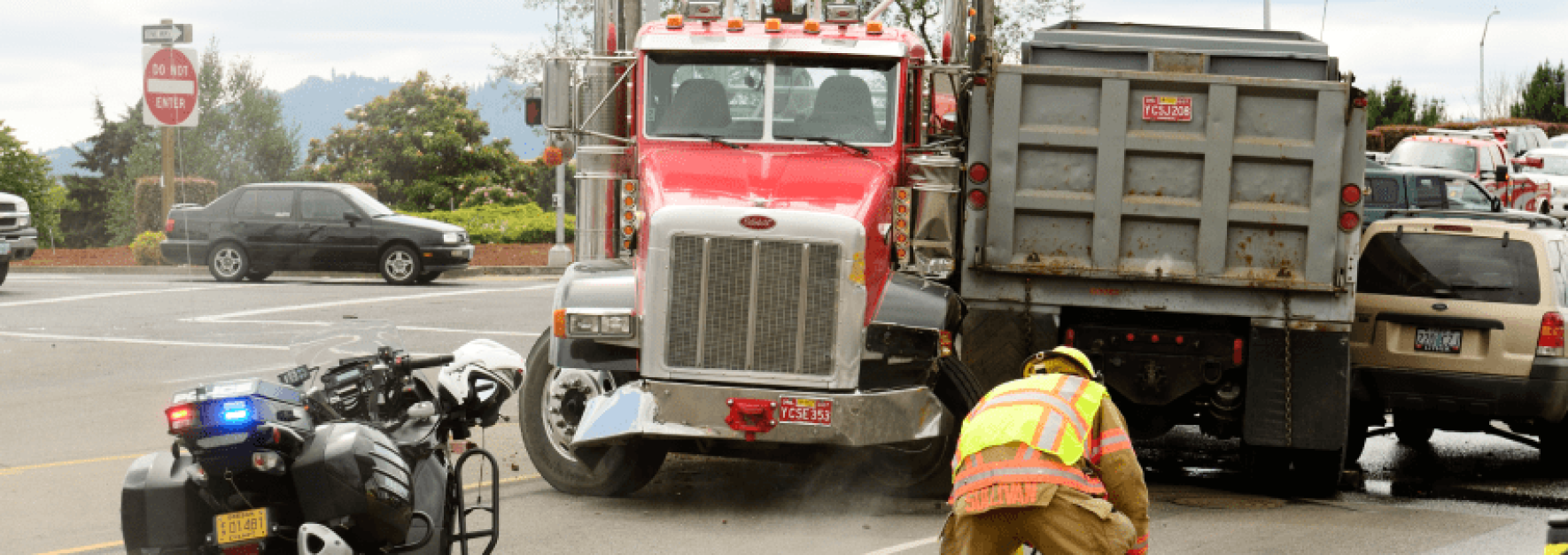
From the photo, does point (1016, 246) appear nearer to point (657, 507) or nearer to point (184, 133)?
point (657, 507)

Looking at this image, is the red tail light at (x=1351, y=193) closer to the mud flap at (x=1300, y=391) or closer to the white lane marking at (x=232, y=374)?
the mud flap at (x=1300, y=391)

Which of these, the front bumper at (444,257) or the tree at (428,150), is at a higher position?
the tree at (428,150)

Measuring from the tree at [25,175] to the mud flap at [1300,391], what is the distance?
3895 centimetres

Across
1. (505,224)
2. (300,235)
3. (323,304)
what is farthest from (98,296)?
(505,224)

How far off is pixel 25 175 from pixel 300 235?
2404 cm

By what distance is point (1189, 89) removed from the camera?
9016 mm

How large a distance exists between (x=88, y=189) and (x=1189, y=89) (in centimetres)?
5585

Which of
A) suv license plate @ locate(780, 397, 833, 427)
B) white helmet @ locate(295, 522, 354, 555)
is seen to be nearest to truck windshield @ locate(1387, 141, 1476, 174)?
suv license plate @ locate(780, 397, 833, 427)

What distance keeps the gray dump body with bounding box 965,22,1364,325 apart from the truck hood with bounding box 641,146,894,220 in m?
0.83

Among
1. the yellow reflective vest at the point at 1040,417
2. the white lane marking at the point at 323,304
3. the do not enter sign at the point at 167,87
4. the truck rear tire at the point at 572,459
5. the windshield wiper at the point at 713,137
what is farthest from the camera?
Result: the white lane marking at the point at 323,304

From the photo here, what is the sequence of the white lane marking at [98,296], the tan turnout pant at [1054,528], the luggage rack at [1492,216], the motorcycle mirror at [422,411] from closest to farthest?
the tan turnout pant at [1054,528] → the motorcycle mirror at [422,411] → the luggage rack at [1492,216] → the white lane marking at [98,296]

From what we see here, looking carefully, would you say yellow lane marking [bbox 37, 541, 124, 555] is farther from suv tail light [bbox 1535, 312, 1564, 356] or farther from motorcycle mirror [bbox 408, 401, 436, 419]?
suv tail light [bbox 1535, 312, 1564, 356]

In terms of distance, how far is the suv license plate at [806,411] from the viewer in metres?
7.98

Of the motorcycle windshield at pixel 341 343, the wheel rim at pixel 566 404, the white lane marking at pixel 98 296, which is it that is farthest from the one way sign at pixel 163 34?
the motorcycle windshield at pixel 341 343
